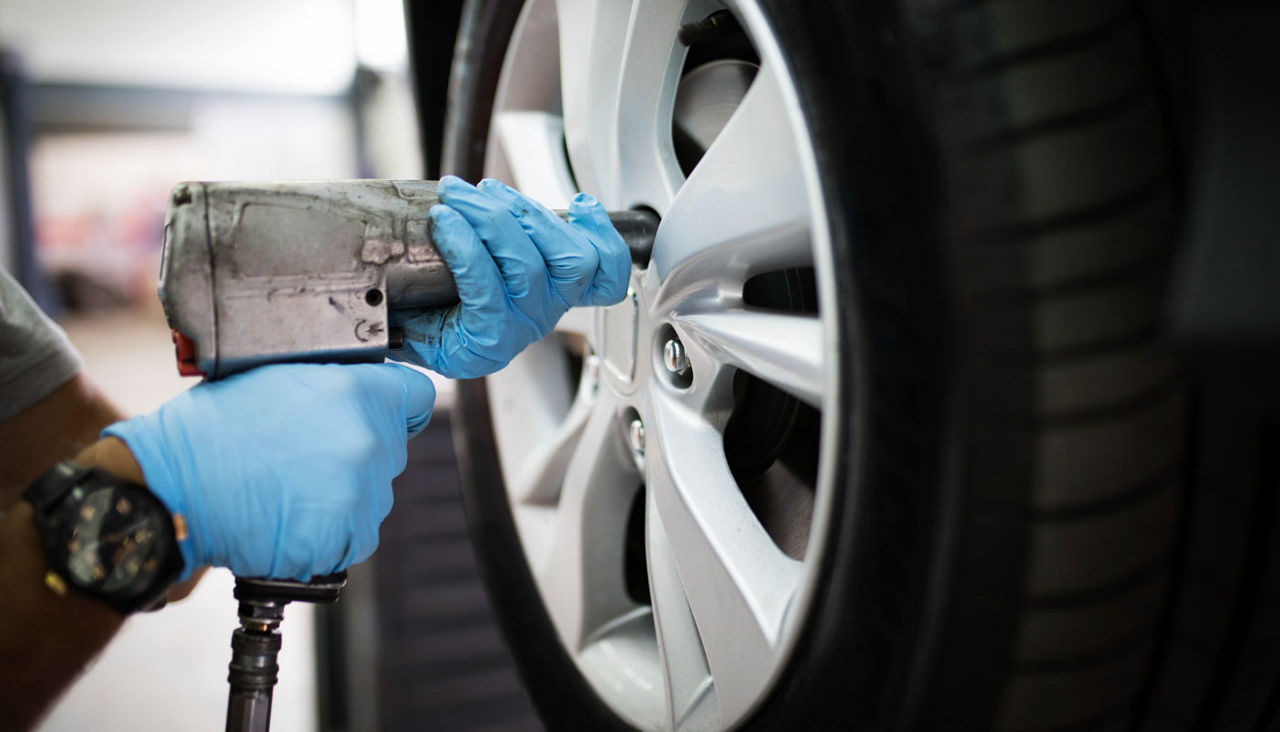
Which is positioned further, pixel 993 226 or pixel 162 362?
pixel 162 362

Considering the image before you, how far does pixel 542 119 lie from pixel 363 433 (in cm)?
52

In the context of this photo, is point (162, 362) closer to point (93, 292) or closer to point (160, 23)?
point (93, 292)

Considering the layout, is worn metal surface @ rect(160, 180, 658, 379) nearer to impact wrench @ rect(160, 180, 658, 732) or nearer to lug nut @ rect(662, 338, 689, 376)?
impact wrench @ rect(160, 180, 658, 732)

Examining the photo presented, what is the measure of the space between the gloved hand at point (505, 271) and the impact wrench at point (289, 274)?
0.09 feet

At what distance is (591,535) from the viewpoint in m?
1.01

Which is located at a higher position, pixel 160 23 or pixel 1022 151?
pixel 160 23

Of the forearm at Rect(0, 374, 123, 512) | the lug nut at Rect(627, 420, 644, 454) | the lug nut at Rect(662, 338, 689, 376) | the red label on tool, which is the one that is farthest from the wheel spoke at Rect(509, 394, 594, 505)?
the forearm at Rect(0, 374, 123, 512)

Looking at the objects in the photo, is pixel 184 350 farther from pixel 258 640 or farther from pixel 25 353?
pixel 25 353

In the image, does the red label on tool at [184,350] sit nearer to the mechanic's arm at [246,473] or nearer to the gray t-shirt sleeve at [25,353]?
the mechanic's arm at [246,473]

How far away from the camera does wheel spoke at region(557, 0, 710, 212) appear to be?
80 centimetres

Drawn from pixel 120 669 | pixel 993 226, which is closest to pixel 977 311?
pixel 993 226

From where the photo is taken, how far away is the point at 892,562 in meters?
0.49

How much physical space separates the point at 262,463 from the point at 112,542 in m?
0.12

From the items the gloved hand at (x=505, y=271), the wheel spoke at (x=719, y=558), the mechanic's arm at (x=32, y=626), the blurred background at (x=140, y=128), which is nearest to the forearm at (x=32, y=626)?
the mechanic's arm at (x=32, y=626)
